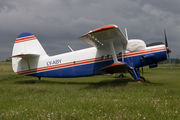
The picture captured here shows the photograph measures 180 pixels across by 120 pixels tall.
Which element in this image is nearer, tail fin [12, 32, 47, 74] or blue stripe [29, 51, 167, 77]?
blue stripe [29, 51, 167, 77]

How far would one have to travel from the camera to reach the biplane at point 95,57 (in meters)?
7.93

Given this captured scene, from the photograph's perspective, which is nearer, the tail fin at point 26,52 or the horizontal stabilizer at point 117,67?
the horizontal stabilizer at point 117,67

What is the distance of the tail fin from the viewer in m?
10.5

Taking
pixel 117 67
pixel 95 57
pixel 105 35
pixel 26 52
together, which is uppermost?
pixel 105 35

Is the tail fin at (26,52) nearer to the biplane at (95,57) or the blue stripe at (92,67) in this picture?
the biplane at (95,57)

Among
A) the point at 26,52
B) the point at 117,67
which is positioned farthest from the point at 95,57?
the point at 26,52

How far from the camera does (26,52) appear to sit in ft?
35.0

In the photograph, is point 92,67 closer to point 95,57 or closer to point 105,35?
point 95,57

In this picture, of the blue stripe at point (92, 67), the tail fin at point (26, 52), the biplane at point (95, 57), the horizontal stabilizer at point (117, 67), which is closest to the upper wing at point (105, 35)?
the biplane at point (95, 57)

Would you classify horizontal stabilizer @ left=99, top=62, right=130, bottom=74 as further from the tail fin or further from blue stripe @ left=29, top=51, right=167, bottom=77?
the tail fin

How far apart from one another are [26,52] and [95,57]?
5.53m

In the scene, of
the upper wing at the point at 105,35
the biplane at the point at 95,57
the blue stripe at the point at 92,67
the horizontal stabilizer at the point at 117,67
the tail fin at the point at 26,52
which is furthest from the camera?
the tail fin at the point at 26,52

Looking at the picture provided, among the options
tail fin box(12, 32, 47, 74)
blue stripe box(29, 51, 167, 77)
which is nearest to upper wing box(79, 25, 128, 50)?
blue stripe box(29, 51, 167, 77)

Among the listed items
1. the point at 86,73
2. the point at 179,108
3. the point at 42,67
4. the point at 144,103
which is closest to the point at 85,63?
the point at 86,73
